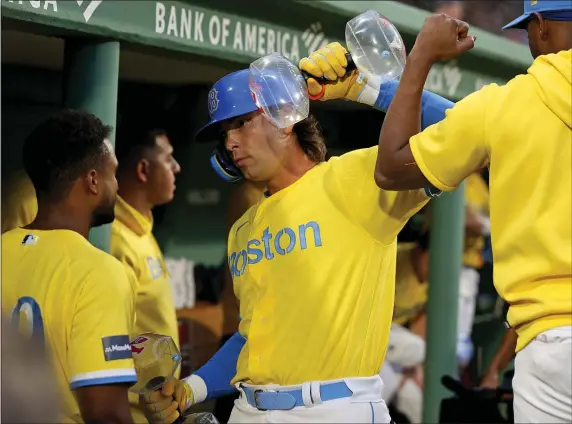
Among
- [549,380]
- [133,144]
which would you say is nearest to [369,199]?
[549,380]

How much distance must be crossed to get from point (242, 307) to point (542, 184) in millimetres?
1140

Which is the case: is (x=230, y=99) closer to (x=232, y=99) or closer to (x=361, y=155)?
(x=232, y=99)

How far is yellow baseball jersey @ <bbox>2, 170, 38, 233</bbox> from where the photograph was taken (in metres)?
4.44

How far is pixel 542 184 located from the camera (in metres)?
2.21

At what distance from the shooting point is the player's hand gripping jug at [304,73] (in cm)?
282

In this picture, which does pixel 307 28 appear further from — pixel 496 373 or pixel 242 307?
pixel 496 373

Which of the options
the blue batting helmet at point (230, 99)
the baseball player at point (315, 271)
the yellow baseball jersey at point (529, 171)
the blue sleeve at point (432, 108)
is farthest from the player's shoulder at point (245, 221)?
the yellow baseball jersey at point (529, 171)

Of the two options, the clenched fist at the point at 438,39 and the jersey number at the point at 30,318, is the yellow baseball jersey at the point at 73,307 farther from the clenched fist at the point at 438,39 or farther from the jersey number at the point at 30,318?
the clenched fist at the point at 438,39

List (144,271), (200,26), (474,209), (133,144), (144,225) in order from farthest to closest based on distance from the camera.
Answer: (474,209)
(133,144)
(144,225)
(144,271)
(200,26)

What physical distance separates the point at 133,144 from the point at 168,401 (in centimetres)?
200

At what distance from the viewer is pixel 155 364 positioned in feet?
10.7

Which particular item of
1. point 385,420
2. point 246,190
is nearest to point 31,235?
point 385,420

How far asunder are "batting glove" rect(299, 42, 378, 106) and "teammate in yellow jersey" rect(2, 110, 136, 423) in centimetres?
87

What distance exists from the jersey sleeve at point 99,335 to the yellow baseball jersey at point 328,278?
413 mm
